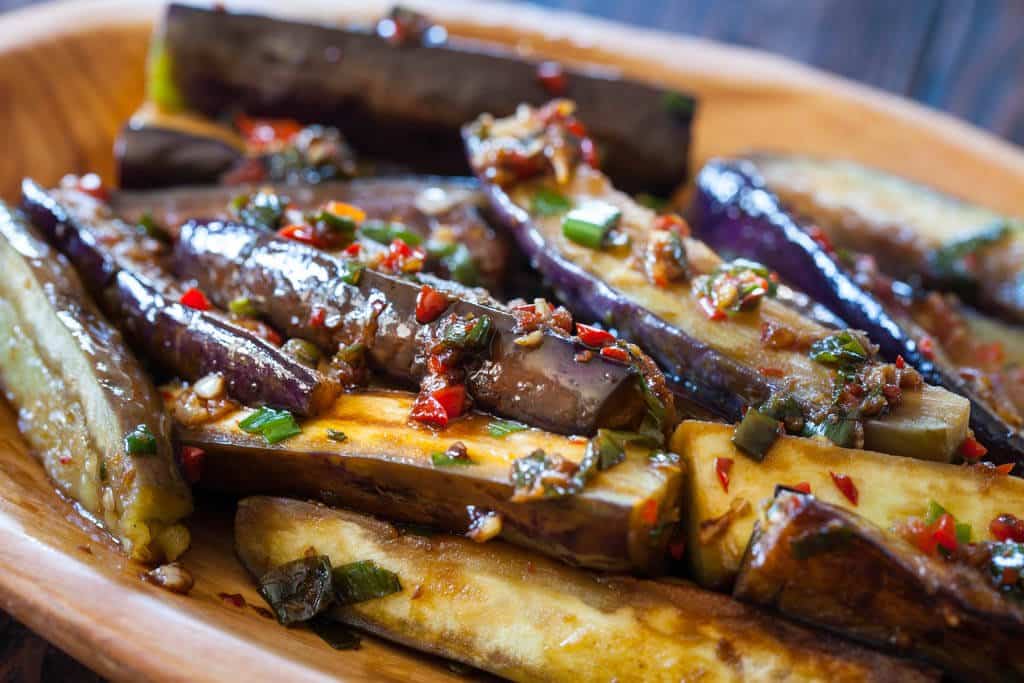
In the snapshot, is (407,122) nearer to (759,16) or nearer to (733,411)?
(733,411)

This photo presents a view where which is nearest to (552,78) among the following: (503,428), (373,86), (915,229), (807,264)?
(373,86)

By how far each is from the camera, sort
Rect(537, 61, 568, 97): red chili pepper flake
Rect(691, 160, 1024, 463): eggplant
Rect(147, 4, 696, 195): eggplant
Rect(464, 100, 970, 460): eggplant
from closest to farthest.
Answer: Rect(464, 100, 970, 460): eggplant → Rect(691, 160, 1024, 463): eggplant → Rect(147, 4, 696, 195): eggplant → Rect(537, 61, 568, 97): red chili pepper flake

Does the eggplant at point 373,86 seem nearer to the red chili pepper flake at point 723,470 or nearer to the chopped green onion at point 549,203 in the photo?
the chopped green onion at point 549,203

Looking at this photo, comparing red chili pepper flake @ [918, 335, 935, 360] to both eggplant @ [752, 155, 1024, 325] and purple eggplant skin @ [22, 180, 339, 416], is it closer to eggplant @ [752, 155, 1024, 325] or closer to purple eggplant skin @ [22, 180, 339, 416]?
eggplant @ [752, 155, 1024, 325]

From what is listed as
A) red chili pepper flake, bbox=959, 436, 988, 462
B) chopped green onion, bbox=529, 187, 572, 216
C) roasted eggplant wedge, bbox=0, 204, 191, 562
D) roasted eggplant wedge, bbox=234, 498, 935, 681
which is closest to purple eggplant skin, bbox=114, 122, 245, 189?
roasted eggplant wedge, bbox=0, 204, 191, 562

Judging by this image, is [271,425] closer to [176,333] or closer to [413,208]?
[176,333]

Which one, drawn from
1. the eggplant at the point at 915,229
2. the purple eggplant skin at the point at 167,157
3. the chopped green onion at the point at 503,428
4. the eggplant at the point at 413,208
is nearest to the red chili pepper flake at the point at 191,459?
the chopped green onion at the point at 503,428
